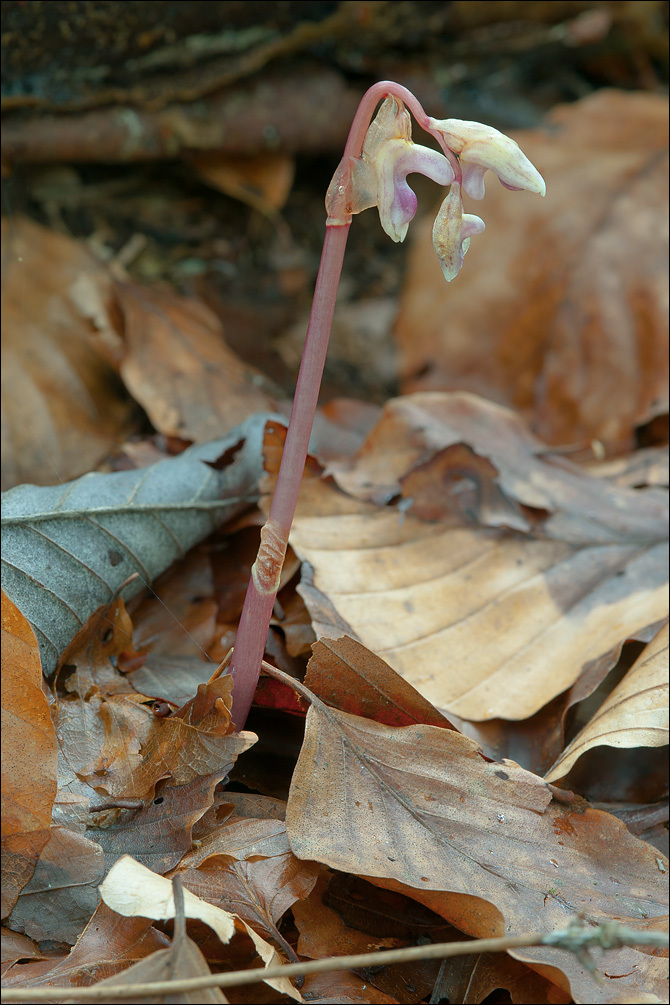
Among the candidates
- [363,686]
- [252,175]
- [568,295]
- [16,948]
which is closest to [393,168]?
[363,686]

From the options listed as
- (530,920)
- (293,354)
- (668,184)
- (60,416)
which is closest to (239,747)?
(530,920)

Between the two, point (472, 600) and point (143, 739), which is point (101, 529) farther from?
point (472, 600)

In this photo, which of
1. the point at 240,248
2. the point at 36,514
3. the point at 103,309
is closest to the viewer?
the point at 36,514

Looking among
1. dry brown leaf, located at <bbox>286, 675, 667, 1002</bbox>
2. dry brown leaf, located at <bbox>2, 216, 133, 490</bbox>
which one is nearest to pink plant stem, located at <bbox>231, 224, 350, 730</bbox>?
dry brown leaf, located at <bbox>286, 675, 667, 1002</bbox>

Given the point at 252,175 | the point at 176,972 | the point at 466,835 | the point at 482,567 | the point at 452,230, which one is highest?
the point at 452,230

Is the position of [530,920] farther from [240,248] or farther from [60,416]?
[240,248]

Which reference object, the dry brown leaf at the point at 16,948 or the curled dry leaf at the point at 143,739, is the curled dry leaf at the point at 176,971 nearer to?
the dry brown leaf at the point at 16,948
